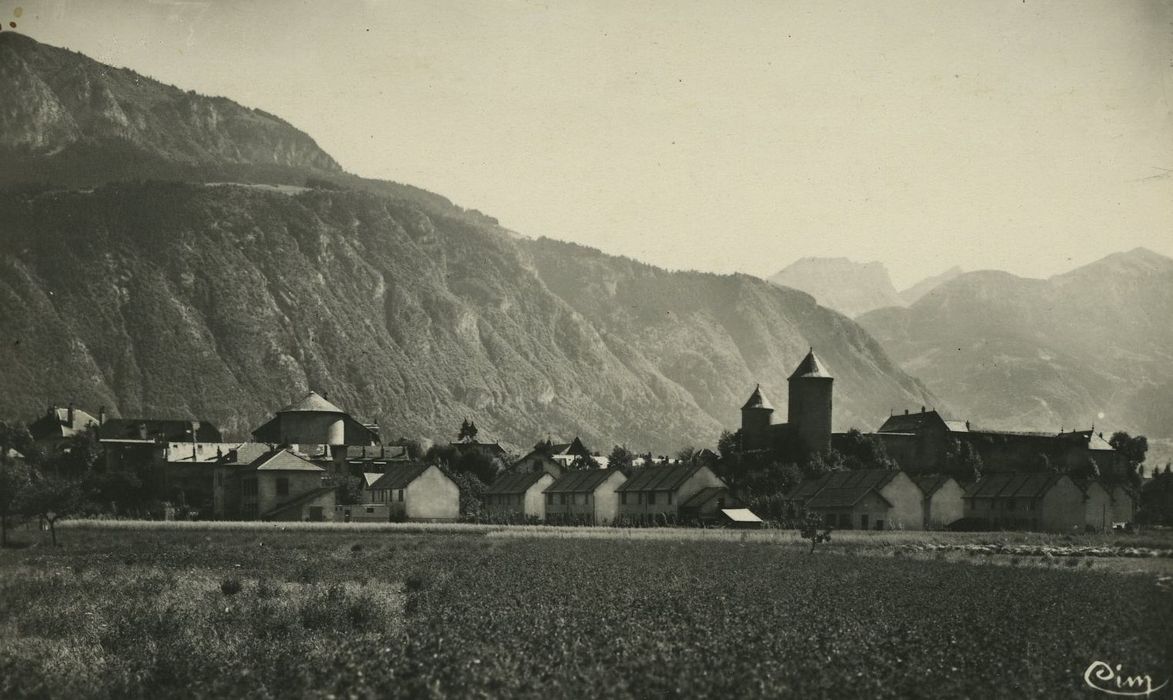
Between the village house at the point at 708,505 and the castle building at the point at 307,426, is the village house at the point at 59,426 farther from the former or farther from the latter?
the village house at the point at 708,505

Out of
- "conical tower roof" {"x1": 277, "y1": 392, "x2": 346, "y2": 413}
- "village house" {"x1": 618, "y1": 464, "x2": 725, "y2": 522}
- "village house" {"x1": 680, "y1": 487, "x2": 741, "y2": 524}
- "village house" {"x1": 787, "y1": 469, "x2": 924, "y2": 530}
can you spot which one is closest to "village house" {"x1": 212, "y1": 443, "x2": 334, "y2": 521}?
"village house" {"x1": 618, "y1": 464, "x2": 725, "y2": 522}

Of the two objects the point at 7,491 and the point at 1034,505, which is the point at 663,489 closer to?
the point at 1034,505

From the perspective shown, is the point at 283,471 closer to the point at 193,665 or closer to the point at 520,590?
the point at 520,590

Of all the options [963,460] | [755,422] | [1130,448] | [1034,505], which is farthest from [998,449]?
[1034,505]

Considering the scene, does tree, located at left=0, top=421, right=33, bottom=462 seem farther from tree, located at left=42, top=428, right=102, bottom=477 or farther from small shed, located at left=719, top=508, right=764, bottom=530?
small shed, located at left=719, top=508, right=764, bottom=530

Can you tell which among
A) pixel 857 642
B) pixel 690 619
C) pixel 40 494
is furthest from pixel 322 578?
Result: pixel 40 494

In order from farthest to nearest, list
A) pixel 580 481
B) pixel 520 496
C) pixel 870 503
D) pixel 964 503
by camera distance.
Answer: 1. pixel 520 496
2. pixel 580 481
3. pixel 964 503
4. pixel 870 503
